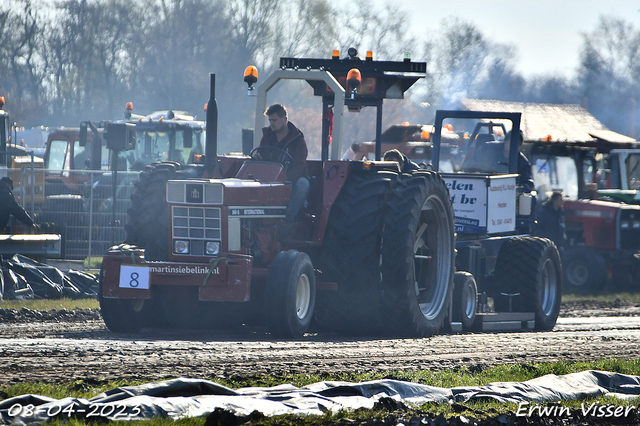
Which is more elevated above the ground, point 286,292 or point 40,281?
point 286,292

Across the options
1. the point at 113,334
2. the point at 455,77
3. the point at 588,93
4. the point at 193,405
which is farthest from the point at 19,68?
the point at 193,405

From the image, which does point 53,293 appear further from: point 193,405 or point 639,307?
point 639,307

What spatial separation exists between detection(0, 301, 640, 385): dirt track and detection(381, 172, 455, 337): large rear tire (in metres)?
0.32

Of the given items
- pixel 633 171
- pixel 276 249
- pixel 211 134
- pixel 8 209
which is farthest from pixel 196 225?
pixel 633 171

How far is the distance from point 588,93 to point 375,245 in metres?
55.4

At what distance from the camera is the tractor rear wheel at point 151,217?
8820 millimetres

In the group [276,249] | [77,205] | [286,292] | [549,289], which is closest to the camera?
[286,292]

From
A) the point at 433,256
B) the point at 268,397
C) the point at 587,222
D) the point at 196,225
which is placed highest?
the point at 196,225

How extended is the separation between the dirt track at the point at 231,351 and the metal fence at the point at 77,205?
25.4 feet

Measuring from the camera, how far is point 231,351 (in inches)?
275

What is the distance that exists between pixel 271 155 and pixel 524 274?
3.98 m

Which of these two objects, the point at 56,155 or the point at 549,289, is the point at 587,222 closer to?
the point at 549,289

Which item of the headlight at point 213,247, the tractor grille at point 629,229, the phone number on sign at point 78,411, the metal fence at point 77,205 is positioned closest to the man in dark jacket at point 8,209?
the metal fence at point 77,205

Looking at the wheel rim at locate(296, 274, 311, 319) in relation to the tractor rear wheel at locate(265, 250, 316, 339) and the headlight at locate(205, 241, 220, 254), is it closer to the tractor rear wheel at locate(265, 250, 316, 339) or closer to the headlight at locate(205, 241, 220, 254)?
the tractor rear wheel at locate(265, 250, 316, 339)
